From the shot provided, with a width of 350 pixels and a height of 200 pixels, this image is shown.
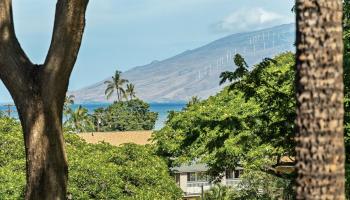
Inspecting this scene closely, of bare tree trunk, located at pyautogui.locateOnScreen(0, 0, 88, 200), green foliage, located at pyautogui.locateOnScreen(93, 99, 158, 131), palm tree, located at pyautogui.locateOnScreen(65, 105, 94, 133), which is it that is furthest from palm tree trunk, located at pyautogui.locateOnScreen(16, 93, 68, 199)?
palm tree, located at pyautogui.locateOnScreen(65, 105, 94, 133)

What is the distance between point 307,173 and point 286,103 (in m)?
3.99

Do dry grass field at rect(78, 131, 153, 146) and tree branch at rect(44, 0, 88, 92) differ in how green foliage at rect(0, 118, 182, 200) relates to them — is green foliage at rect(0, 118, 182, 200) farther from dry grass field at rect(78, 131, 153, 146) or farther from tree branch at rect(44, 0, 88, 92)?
dry grass field at rect(78, 131, 153, 146)

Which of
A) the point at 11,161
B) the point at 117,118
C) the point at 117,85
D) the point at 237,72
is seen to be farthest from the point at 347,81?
the point at 117,85

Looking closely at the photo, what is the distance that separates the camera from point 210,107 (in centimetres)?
2641

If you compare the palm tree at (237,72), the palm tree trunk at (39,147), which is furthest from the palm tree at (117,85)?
the palm tree trunk at (39,147)

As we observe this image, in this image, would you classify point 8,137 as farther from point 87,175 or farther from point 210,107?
point 210,107

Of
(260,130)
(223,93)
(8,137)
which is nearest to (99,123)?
(223,93)

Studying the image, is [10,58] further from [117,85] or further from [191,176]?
[117,85]

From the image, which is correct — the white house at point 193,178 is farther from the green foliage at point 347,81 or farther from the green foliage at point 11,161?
the green foliage at point 347,81

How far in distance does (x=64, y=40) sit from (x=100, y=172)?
12.0 m

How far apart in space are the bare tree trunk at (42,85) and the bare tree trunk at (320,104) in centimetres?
339

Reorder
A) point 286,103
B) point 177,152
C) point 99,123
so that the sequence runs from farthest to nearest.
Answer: point 99,123, point 177,152, point 286,103

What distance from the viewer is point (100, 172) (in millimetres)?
18109

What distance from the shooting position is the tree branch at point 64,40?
650 cm
